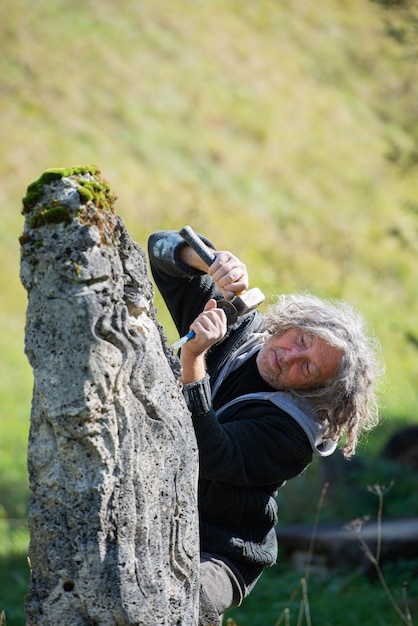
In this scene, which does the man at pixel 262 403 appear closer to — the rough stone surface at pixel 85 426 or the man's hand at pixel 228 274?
the man's hand at pixel 228 274

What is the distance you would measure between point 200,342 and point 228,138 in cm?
1929

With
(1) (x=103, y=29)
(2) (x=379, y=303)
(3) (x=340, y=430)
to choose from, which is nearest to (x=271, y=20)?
(1) (x=103, y=29)

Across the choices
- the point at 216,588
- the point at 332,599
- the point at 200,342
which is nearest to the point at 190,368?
the point at 200,342

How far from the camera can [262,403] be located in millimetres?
3264

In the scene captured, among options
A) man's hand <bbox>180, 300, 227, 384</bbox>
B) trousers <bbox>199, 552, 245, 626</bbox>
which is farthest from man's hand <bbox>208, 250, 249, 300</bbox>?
trousers <bbox>199, 552, 245, 626</bbox>

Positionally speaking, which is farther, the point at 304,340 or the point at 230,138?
the point at 230,138

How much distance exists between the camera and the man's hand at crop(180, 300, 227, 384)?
107 inches

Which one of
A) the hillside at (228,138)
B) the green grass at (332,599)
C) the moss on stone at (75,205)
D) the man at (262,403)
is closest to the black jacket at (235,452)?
the man at (262,403)

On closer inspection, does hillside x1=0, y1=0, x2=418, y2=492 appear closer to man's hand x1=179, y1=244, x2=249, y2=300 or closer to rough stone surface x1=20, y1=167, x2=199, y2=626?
man's hand x1=179, y1=244, x2=249, y2=300

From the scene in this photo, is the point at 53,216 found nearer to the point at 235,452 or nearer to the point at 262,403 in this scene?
the point at 235,452

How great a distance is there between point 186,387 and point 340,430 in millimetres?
856

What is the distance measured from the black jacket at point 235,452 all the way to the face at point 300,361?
116 mm

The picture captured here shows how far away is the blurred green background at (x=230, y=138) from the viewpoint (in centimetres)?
1580

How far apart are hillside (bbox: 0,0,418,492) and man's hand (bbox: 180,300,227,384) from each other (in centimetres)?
910
